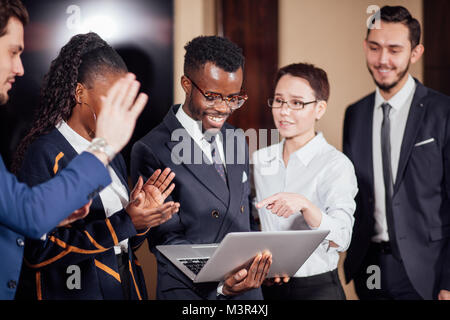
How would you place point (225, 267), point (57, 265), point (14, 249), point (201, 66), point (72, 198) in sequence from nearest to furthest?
point (72, 198)
point (14, 249)
point (57, 265)
point (225, 267)
point (201, 66)

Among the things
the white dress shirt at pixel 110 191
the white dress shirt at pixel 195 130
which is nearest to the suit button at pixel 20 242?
the white dress shirt at pixel 110 191

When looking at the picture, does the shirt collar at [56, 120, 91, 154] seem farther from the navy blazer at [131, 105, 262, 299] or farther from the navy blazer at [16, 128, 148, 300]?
the navy blazer at [131, 105, 262, 299]

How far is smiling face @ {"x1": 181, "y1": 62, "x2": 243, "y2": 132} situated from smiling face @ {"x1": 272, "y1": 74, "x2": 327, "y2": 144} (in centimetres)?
32

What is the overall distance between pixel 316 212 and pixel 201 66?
793mm

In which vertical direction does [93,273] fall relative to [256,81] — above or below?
below

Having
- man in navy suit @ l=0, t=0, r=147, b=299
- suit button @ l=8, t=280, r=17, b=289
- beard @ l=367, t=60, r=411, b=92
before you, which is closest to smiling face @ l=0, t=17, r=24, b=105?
man in navy suit @ l=0, t=0, r=147, b=299

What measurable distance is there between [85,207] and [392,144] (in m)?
1.54

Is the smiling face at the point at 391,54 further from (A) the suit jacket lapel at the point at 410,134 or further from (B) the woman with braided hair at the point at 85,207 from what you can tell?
(B) the woman with braided hair at the point at 85,207

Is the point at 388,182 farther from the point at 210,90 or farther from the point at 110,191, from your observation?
the point at 110,191

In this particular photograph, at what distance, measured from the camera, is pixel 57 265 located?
1630mm

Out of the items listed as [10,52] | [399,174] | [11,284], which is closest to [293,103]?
[399,174]

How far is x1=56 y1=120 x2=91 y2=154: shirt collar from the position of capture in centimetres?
170

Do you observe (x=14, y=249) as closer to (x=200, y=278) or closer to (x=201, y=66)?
(x=200, y=278)
